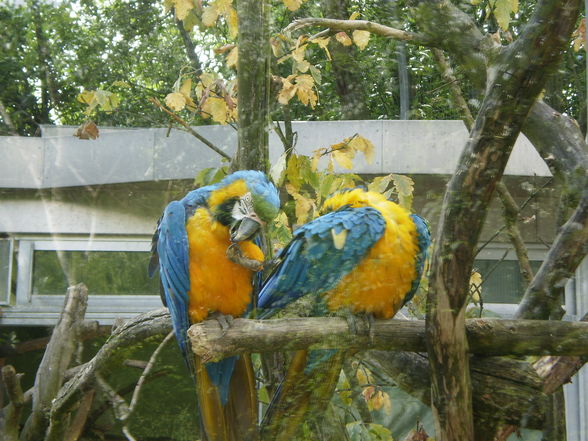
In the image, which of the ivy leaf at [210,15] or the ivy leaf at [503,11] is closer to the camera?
the ivy leaf at [503,11]

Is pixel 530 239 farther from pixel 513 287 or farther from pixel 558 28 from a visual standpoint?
pixel 558 28

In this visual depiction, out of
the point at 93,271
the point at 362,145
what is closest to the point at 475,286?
the point at 362,145

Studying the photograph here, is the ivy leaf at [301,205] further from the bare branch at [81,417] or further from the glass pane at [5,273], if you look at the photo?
the bare branch at [81,417]

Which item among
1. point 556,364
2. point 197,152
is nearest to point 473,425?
point 556,364

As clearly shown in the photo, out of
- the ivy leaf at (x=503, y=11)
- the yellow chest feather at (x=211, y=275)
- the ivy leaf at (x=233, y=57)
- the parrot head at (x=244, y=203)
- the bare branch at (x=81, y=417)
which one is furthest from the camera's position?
the bare branch at (x=81, y=417)

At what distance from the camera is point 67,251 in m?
1.21

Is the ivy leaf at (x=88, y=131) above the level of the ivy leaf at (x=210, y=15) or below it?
below

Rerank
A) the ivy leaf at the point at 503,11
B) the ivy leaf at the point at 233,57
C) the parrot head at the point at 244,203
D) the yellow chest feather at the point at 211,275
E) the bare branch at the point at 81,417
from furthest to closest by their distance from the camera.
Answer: the bare branch at the point at 81,417 → the ivy leaf at the point at 233,57 → the yellow chest feather at the point at 211,275 → the parrot head at the point at 244,203 → the ivy leaf at the point at 503,11

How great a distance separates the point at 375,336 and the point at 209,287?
0.37m

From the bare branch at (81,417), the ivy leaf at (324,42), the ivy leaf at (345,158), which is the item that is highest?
the ivy leaf at (324,42)

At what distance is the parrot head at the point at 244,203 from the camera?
1.04 m

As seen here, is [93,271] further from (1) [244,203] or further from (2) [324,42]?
(2) [324,42]

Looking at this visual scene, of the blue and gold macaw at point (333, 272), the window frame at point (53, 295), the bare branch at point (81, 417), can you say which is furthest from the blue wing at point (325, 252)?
the bare branch at point (81, 417)

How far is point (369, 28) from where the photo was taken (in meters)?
1.06
